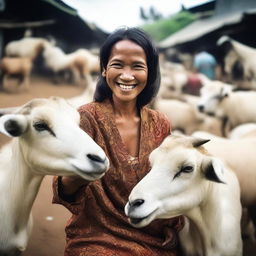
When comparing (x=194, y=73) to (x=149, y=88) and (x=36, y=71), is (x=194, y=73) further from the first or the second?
(x=149, y=88)

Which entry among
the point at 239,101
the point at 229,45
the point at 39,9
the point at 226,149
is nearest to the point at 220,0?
the point at 229,45

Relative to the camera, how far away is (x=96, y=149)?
5.81 feet

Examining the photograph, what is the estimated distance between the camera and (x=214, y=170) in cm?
195

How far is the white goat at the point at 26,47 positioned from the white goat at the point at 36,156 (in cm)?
288

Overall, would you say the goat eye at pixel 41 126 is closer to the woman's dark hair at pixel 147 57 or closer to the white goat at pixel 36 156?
the white goat at pixel 36 156

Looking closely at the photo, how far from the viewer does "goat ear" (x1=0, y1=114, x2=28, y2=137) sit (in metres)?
1.83

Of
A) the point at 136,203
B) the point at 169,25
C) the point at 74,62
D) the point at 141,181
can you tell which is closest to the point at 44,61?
the point at 74,62

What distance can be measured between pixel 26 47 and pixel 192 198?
380cm

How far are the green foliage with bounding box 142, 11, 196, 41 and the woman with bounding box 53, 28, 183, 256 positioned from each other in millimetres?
3614

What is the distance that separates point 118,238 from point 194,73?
4.80m

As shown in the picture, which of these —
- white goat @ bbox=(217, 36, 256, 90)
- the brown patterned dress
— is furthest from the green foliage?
the brown patterned dress

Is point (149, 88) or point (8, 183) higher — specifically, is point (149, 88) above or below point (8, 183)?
above

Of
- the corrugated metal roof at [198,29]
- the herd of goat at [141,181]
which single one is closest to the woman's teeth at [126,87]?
the herd of goat at [141,181]

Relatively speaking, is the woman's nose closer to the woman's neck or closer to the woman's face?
the woman's face
